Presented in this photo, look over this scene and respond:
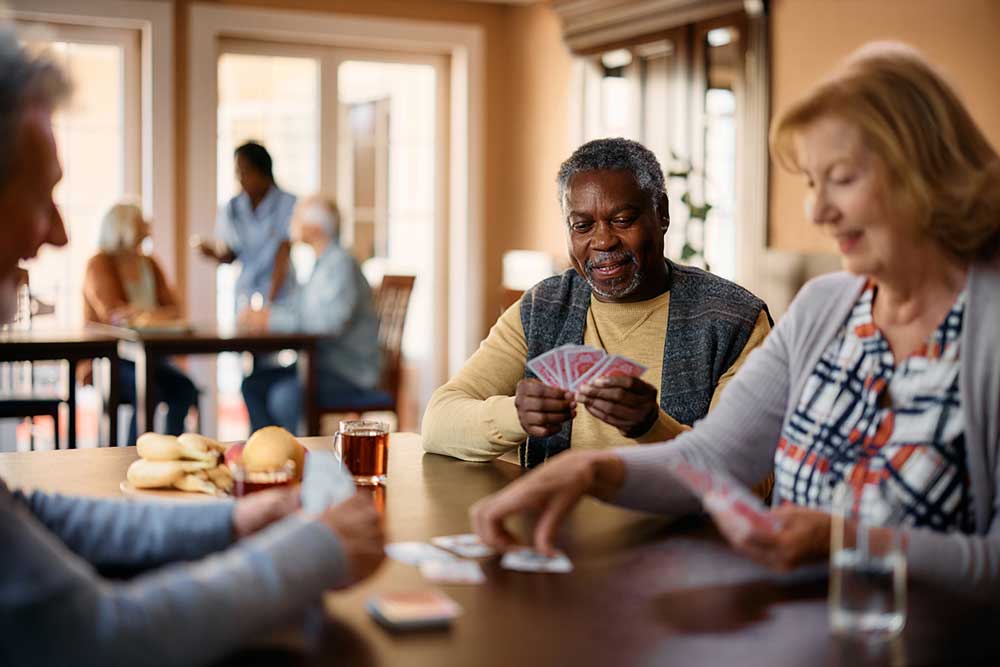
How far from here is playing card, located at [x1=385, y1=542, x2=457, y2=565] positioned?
1.29 m

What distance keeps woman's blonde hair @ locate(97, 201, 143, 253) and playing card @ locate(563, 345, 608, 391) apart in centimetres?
407

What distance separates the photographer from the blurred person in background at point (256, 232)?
5.65 meters

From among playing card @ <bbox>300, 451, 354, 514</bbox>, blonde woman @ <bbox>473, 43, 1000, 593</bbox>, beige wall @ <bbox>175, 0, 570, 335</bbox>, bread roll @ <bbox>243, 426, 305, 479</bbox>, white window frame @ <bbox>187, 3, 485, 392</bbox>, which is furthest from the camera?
beige wall @ <bbox>175, 0, 570, 335</bbox>

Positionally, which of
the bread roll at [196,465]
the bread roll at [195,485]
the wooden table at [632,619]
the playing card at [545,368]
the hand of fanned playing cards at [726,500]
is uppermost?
the playing card at [545,368]

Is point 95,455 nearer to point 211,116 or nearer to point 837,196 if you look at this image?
point 837,196

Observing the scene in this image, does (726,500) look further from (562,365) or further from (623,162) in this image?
(623,162)

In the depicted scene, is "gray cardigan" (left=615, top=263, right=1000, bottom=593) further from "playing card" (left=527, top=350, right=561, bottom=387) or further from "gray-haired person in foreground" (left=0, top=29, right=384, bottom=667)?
"gray-haired person in foreground" (left=0, top=29, right=384, bottom=667)

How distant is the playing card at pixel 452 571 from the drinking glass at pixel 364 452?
540 mm

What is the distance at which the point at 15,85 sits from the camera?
88 centimetres

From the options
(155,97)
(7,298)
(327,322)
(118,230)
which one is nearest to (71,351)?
(327,322)

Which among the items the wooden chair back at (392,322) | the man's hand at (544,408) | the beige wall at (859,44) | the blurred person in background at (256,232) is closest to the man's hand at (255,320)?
the blurred person in background at (256,232)

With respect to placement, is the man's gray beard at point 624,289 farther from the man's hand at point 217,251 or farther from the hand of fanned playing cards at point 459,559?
the man's hand at point 217,251

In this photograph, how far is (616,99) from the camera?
6.21 m

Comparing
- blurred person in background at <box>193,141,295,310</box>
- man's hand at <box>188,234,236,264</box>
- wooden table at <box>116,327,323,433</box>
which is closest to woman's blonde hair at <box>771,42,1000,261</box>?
wooden table at <box>116,327,323,433</box>
